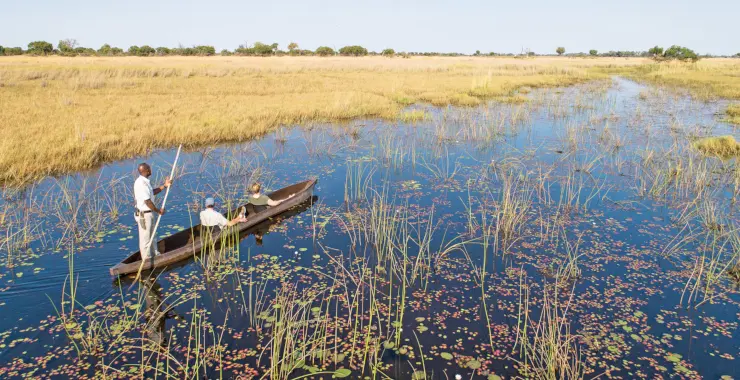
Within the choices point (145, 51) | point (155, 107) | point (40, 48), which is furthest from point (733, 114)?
point (40, 48)

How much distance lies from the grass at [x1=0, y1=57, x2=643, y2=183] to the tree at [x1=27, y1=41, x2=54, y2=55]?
47.8m

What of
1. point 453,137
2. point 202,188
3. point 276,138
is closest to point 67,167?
point 202,188

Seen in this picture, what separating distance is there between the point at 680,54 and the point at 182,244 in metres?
82.4

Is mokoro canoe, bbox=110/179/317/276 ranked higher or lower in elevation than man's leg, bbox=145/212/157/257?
lower

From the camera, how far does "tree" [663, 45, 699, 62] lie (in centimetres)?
6723

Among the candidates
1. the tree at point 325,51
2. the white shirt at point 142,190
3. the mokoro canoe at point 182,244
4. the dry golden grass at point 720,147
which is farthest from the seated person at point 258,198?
the tree at point 325,51

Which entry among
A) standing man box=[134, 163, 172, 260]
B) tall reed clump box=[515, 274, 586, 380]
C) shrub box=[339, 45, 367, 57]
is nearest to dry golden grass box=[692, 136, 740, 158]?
tall reed clump box=[515, 274, 586, 380]

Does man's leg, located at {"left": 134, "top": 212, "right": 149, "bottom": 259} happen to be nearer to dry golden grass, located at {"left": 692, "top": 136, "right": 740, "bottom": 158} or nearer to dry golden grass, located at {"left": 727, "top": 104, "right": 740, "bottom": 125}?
dry golden grass, located at {"left": 692, "top": 136, "right": 740, "bottom": 158}

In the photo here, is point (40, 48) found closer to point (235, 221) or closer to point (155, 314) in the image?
point (235, 221)

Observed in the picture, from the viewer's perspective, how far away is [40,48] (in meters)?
73.6

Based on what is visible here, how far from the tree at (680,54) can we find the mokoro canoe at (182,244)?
253 ft

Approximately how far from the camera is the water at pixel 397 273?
592 centimetres

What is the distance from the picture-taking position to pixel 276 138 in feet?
60.8

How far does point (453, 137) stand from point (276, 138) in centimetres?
734
